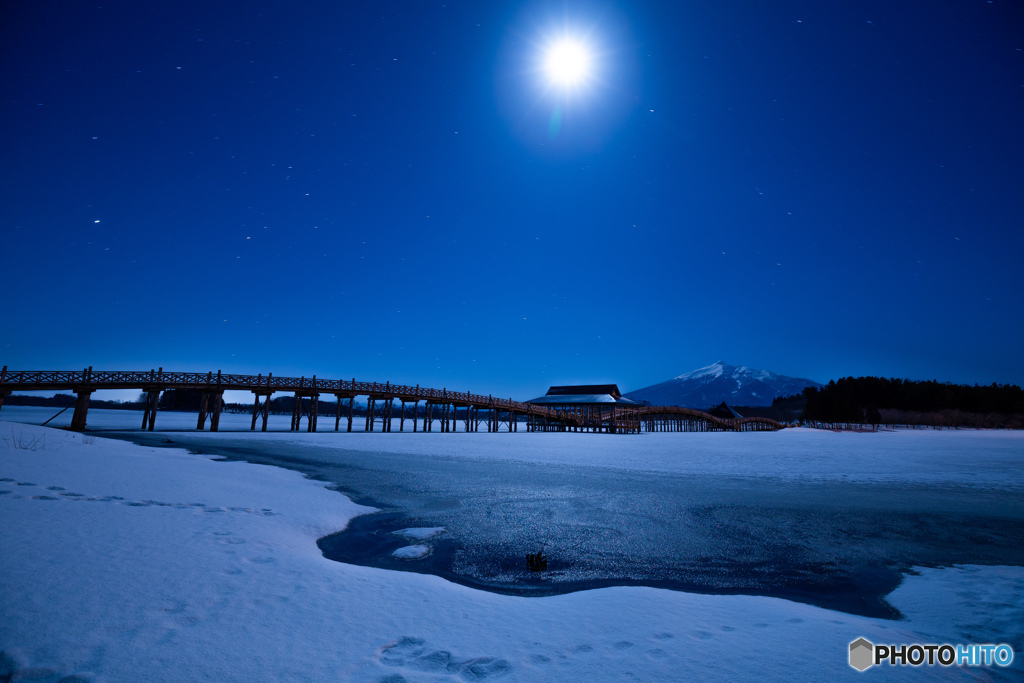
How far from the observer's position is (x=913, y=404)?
11275 cm

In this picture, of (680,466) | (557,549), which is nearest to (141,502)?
(557,549)

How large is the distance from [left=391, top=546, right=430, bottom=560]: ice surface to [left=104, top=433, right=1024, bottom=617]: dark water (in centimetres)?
16

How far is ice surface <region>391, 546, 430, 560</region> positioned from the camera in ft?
19.5

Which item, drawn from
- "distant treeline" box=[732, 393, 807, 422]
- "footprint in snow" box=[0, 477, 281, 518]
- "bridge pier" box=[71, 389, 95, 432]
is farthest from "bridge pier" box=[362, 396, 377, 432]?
"distant treeline" box=[732, 393, 807, 422]

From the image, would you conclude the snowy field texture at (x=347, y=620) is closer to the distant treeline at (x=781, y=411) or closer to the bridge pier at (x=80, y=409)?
the bridge pier at (x=80, y=409)

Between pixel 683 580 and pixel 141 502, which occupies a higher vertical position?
pixel 141 502

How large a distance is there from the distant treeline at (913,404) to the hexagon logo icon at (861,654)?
338 ft

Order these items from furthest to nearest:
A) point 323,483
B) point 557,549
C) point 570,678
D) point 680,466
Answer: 1. point 680,466
2. point 323,483
3. point 557,549
4. point 570,678

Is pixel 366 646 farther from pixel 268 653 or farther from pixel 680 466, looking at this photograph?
pixel 680 466

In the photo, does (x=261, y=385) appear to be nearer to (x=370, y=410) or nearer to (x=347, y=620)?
(x=370, y=410)

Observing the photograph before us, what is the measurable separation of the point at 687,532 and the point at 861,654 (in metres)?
4.12

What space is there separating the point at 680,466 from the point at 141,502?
17094 millimetres

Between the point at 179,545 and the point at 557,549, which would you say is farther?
the point at 557,549

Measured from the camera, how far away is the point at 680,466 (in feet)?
60.2
